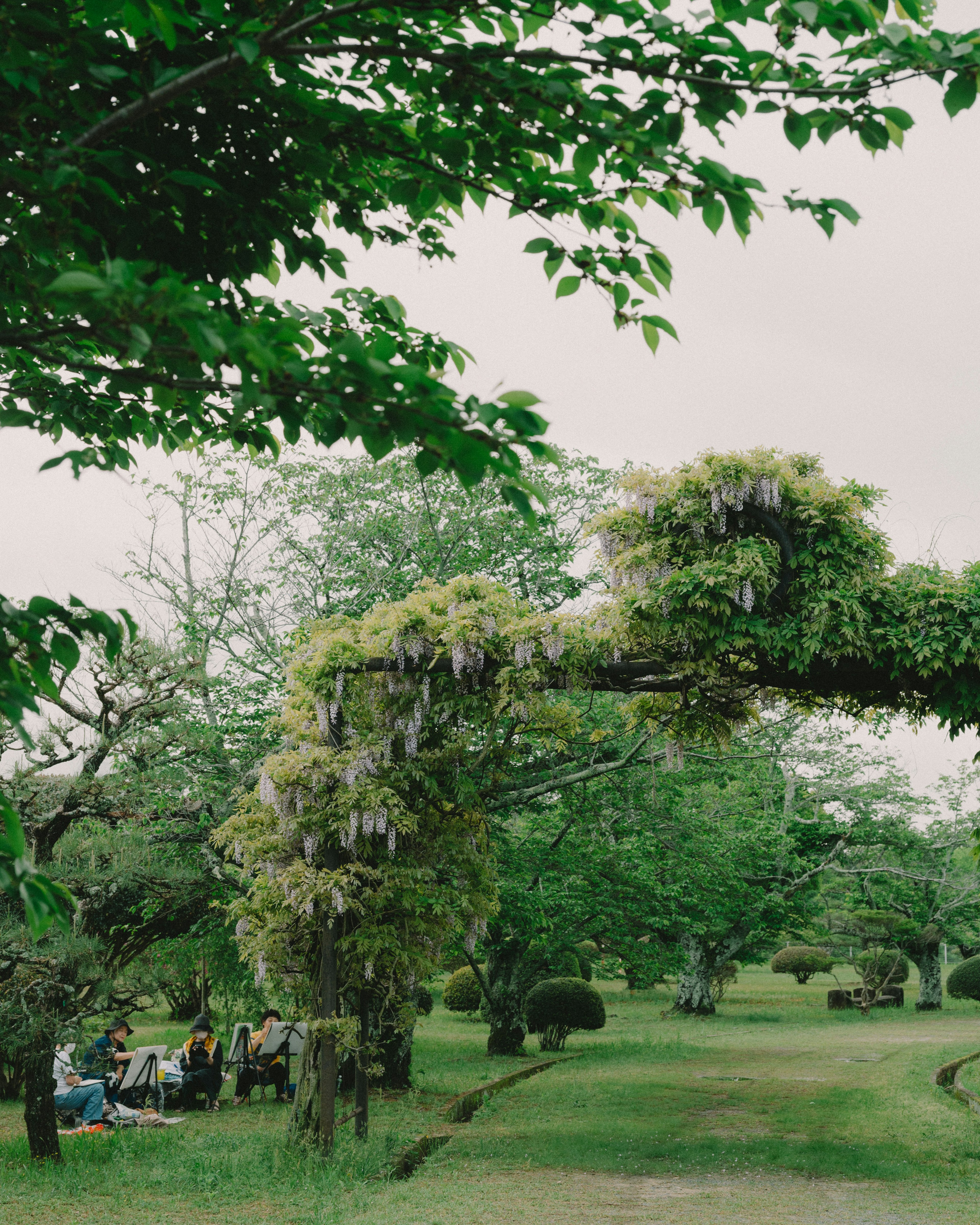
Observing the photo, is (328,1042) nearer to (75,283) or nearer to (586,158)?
(586,158)

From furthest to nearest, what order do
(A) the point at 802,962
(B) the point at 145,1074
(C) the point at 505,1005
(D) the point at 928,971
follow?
(A) the point at 802,962, (D) the point at 928,971, (C) the point at 505,1005, (B) the point at 145,1074

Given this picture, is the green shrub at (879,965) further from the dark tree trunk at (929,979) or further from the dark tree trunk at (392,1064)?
the dark tree trunk at (392,1064)

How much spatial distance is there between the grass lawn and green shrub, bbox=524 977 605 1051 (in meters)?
3.17

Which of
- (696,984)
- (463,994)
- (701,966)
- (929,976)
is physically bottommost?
(929,976)

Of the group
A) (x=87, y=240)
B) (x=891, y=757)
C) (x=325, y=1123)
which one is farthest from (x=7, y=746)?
→ (x=891, y=757)

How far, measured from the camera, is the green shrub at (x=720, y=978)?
102ft

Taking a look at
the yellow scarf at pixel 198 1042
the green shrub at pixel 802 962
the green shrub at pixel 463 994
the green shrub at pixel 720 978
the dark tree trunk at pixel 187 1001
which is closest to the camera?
the yellow scarf at pixel 198 1042

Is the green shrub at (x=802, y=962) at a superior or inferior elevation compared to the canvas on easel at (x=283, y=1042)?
inferior

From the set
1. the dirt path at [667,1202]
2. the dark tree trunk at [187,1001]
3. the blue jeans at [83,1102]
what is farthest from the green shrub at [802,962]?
the blue jeans at [83,1102]

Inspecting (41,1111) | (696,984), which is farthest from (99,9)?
(696,984)

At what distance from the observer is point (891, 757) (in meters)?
28.0

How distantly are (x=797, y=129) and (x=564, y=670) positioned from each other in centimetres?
602

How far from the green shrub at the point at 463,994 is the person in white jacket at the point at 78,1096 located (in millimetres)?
16867

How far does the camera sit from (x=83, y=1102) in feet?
33.6
